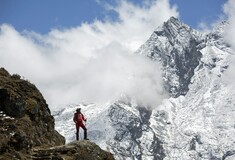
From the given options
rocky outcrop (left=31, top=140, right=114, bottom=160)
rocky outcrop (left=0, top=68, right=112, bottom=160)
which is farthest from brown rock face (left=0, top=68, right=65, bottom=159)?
rocky outcrop (left=31, top=140, right=114, bottom=160)

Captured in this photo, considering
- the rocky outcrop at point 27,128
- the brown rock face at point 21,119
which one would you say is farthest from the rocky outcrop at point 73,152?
the brown rock face at point 21,119

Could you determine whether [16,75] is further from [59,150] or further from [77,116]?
[59,150]

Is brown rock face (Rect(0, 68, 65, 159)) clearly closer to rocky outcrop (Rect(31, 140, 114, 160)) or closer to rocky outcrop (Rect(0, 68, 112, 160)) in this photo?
rocky outcrop (Rect(0, 68, 112, 160))

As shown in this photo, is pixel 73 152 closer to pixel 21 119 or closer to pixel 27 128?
pixel 27 128

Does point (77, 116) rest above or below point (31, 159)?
above

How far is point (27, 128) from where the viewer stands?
33.4 meters

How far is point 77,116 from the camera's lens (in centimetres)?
3834

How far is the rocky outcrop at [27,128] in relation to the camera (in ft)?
101

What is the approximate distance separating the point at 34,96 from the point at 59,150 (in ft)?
21.6

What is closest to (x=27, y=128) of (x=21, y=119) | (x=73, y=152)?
(x=21, y=119)

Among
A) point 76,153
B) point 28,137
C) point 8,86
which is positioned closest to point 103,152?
point 76,153

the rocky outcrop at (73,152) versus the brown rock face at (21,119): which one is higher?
the brown rock face at (21,119)

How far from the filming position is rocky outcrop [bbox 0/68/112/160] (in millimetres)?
30703

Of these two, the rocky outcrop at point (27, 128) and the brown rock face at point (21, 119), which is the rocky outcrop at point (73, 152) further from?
the brown rock face at point (21, 119)
